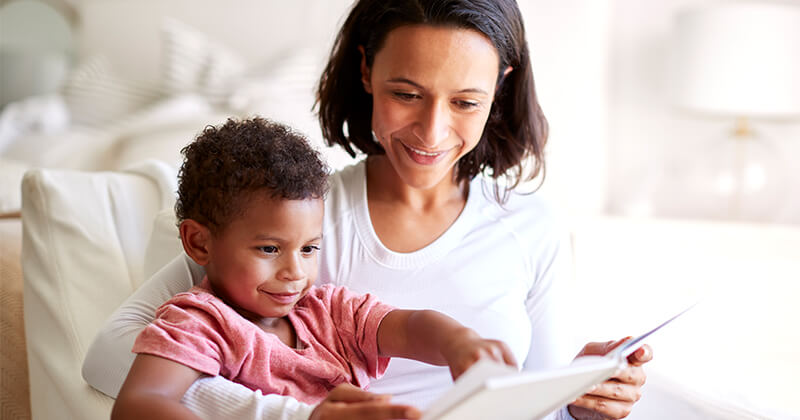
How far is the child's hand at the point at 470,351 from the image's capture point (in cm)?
75

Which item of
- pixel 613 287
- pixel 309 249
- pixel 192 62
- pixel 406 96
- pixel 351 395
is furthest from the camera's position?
pixel 192 62

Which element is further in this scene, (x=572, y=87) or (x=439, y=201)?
(x=572, y=87)

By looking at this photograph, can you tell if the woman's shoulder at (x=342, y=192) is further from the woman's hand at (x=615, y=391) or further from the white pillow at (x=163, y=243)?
the woman's hand at (x=615, y=391)

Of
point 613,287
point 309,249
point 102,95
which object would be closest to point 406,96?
point 309,249

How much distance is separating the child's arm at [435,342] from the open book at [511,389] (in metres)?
0.08

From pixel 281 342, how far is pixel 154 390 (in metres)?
0.18

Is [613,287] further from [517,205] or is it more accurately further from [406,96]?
[406,96]

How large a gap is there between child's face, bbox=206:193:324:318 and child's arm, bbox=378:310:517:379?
128 millimetres

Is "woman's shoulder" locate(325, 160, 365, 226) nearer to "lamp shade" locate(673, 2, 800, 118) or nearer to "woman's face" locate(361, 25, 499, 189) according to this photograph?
"woman's face" locate(361, 25, 499, 189)

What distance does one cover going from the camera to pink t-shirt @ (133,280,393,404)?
0.81 meters

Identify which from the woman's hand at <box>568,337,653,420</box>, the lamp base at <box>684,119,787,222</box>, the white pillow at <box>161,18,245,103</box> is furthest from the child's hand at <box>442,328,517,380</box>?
the white pillow at <box>161,18,245,103</box>

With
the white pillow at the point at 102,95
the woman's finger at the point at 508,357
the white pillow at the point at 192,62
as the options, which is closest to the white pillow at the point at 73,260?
the woman's finger at the point at 508,357

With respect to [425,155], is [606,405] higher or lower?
lower

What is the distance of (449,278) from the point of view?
1123 millimetres
